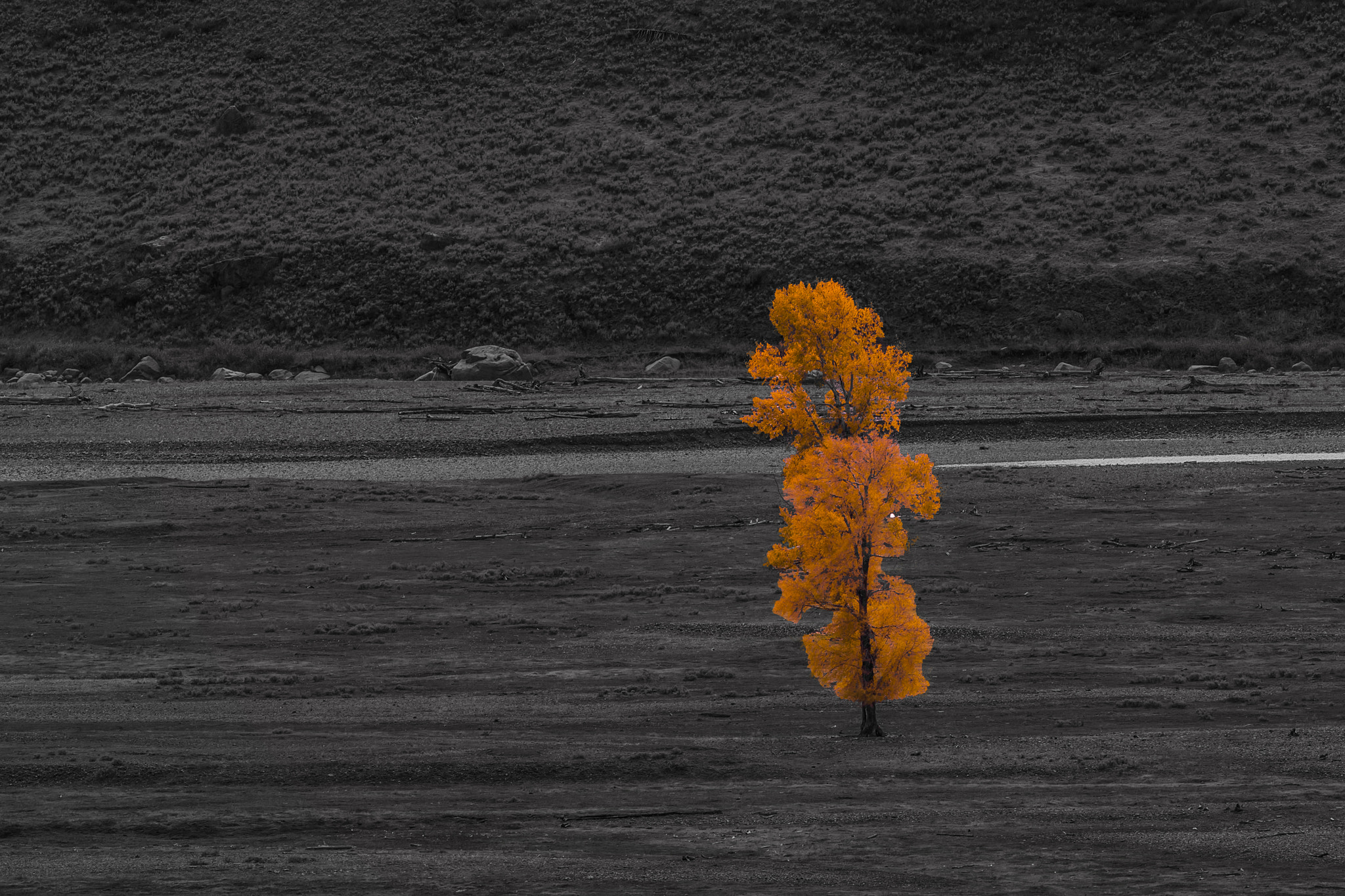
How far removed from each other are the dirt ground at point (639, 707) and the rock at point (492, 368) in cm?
1885

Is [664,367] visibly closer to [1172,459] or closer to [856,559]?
[1172,459]

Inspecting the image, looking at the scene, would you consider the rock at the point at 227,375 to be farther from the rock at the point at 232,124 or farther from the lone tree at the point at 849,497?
the lone tree at the point at 849,497

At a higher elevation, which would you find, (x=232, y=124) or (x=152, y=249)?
(x=232, y=124)

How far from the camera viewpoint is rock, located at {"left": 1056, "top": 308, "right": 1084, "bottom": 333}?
4603cm

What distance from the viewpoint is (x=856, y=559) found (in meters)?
10.6

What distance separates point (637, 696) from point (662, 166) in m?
47.1

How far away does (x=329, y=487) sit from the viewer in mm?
23578

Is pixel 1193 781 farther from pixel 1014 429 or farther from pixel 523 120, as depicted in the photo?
pixel 523 120

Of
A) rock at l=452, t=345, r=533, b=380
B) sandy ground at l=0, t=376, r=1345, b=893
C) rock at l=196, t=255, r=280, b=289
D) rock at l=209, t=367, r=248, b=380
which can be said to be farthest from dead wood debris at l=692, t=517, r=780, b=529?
rock at l=196, t=255, r=280, b=289

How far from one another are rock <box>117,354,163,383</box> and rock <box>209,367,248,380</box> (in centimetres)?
176

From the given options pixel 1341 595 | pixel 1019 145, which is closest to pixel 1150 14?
pixel 1019 145

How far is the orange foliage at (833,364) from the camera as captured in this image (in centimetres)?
1084

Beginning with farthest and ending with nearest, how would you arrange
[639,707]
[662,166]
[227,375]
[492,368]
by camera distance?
[662,166], [227,375], [492,368], [639,707]

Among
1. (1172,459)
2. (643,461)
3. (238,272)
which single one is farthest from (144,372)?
(1172,459)
